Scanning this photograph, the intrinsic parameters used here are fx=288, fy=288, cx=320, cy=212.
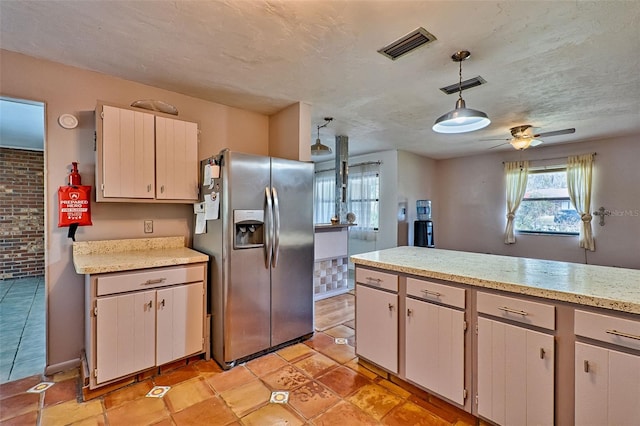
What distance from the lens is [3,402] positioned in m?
1.86

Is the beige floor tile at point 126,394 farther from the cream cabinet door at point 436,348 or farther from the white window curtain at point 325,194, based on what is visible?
the white window curtain at point 325,194

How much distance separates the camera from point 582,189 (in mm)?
4738

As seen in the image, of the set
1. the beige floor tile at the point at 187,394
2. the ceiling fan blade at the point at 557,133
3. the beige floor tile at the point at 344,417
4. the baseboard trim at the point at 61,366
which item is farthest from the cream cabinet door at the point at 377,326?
the ceiling fan blade at the point at 557,133

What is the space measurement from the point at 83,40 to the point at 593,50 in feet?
11.6

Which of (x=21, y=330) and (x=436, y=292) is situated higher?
(x=436, y=292)

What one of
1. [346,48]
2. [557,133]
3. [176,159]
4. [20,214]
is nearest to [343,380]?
[176,159]

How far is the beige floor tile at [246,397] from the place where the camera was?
1.85 meters

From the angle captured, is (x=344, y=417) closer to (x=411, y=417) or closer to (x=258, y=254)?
(x=411, y=417)

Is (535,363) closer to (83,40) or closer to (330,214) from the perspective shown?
(83,40)

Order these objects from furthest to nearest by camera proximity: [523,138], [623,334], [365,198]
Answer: [365,198] < [523,138] < [623,334]

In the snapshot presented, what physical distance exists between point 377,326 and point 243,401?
3.47 ft

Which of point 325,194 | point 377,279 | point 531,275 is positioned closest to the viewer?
point 531,275

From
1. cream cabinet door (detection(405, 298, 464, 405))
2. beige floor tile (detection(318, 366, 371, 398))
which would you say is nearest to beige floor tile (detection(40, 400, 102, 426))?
beige floor tile (detection(318, 366, 371, 398))

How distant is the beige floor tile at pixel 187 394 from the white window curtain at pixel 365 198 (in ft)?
14.0
